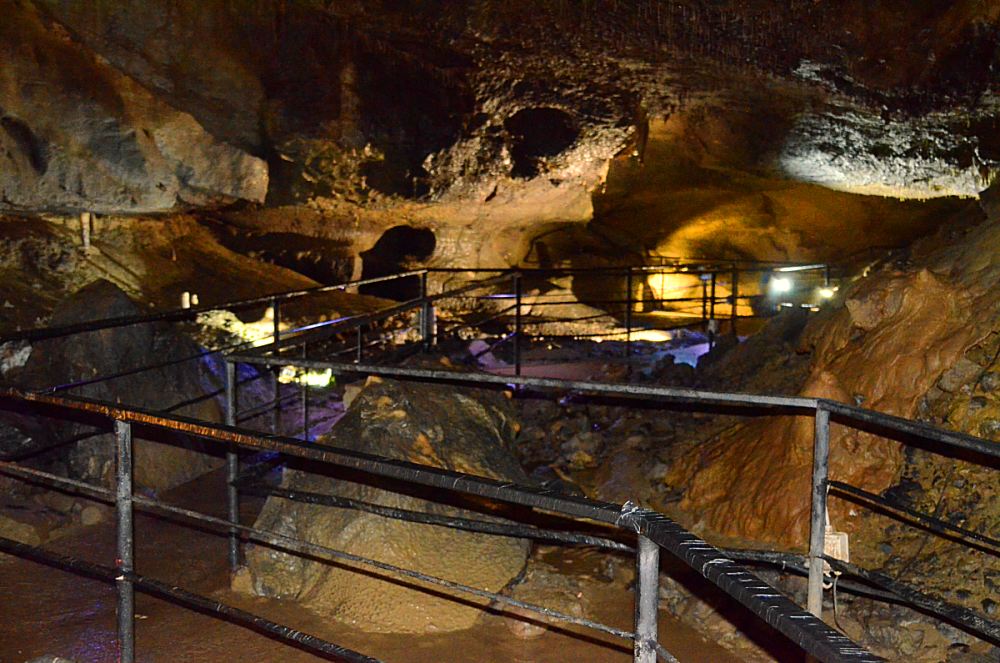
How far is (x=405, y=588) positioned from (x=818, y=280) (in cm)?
1534

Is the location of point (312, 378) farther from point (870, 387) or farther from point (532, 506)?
point (532, 506)

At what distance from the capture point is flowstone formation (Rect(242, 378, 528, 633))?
13.5 feet


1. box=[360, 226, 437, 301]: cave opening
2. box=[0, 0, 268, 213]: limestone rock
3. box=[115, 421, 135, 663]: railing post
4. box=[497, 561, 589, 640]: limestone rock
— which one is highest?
box=[0, 0, 268, 213]: limestone rock

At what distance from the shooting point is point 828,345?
5762 millimetres

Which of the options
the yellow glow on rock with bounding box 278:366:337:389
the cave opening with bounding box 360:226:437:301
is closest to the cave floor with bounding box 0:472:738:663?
the yellow glow on rock with bounding box 278:366:337:389

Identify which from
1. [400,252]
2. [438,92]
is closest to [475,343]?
[438,92]

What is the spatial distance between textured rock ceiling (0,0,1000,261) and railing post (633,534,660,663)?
7.01 metres

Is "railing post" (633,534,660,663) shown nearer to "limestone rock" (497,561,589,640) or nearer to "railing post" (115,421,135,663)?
"railing post" (115,421,135,663)

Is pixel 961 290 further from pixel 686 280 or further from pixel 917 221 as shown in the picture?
pixel 686 280

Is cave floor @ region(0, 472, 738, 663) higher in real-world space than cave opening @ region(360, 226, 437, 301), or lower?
lower

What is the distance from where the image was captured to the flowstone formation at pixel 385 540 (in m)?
4.11

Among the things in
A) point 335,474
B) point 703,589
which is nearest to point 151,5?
point 335,474

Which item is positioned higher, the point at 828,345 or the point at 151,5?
the point at 151,5

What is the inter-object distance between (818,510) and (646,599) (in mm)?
1794
